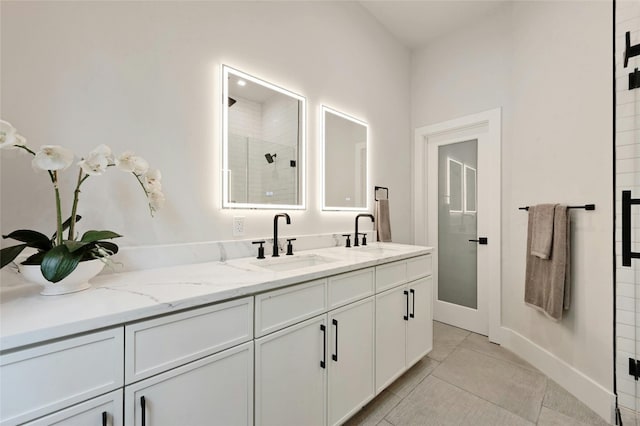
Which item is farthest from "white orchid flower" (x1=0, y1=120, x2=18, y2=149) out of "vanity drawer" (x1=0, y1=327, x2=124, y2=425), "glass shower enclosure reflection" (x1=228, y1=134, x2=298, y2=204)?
"glass shower enclosure reflection" (x1=228, y1=134, x2=298, y2=204)

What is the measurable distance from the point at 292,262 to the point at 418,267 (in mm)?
977

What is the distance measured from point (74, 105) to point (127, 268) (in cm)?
74

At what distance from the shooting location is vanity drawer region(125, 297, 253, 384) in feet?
2.63

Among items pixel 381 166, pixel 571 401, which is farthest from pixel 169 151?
pixel 571 401

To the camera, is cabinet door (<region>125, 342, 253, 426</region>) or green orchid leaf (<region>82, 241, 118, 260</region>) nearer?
cabinet door (<region>125, 342, 253, 426</region>)

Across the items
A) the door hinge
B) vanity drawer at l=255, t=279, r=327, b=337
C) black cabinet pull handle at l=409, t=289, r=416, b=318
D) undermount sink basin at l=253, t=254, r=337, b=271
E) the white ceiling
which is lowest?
the door hinge

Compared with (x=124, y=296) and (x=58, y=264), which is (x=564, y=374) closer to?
(x=124, y=296)

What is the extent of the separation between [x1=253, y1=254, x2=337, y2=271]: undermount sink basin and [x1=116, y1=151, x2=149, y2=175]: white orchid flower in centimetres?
77

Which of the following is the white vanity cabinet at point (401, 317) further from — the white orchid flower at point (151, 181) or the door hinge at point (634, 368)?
the white orchid flower at point (151, 181)

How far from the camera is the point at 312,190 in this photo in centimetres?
212

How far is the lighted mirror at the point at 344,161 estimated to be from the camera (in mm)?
2248

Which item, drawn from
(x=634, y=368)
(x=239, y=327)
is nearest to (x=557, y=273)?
(x=634, y=368)

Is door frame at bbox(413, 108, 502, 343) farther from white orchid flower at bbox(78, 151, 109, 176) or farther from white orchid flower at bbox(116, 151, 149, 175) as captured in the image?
white orchid flower at bbox(78, 151, 109, 176)

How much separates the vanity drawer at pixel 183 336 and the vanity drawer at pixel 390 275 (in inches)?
35.2
